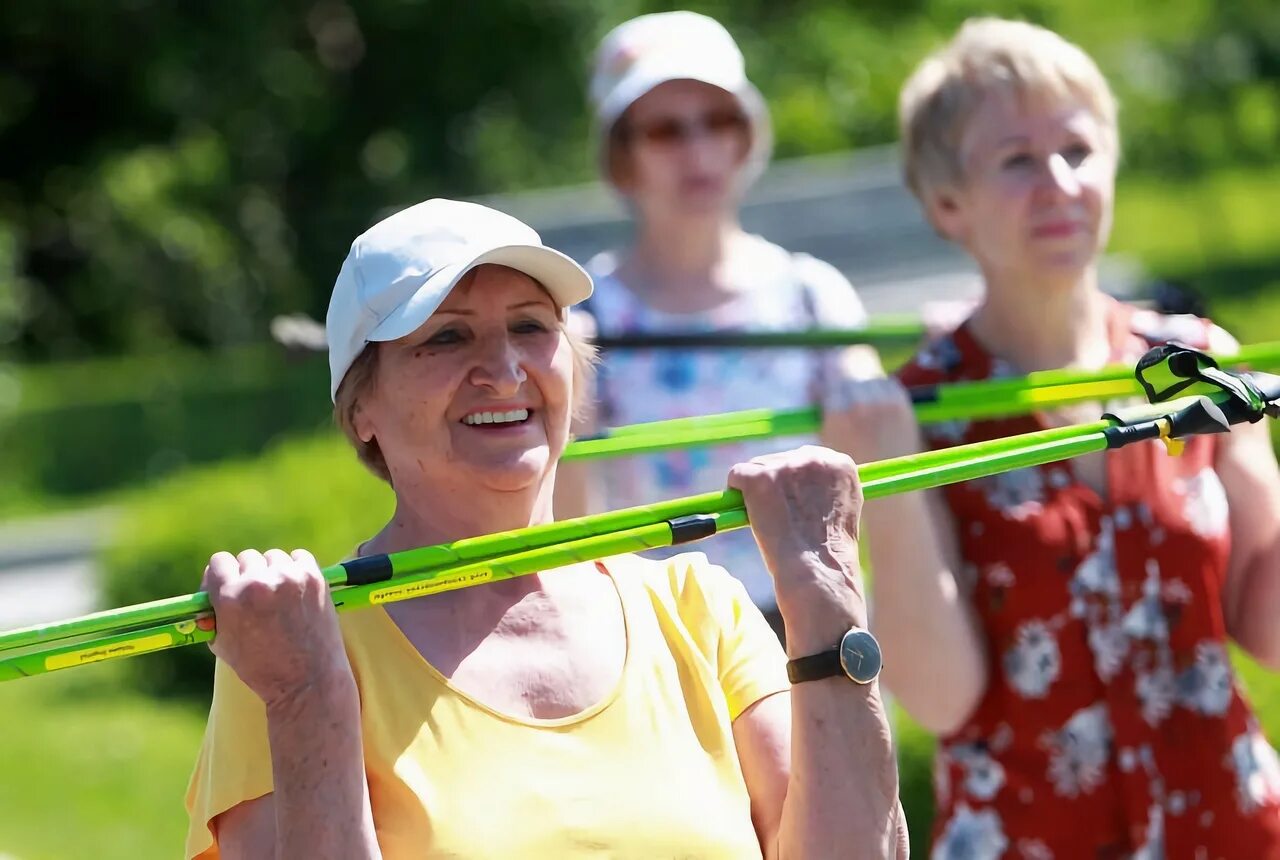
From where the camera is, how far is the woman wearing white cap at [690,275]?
4.07 meters

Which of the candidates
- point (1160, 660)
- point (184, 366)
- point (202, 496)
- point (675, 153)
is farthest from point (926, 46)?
point (1160, 660)

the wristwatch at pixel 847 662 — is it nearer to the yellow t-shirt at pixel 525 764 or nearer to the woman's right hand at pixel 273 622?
the yellow t-shirt at pixel 525 764

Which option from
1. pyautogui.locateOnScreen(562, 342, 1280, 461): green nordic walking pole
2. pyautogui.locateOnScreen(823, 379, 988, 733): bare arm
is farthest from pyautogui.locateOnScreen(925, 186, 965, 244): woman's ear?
pyautogui.locateOnScreen(823, 379, 988, 733): bare arm

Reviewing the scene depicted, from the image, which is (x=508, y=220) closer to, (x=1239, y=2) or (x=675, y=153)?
(x=675, y=153)

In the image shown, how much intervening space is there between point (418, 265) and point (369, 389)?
0.73 ft

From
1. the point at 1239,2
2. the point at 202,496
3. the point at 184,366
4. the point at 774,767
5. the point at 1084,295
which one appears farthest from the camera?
the point at 184,366

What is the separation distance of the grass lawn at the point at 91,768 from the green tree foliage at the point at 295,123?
9.77 metres

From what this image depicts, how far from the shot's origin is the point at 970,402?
10.5 ft

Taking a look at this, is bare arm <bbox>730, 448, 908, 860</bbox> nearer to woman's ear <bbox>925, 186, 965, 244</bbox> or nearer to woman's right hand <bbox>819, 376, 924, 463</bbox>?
woman's right hand <bbox>819, 376, 924, 463</bbox>

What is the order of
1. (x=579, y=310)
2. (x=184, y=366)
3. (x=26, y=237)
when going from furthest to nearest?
(x=26, y=237)
(x=184, y=366)
(x=579, y=310)

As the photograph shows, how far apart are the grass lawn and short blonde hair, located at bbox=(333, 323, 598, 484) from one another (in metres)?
3.82

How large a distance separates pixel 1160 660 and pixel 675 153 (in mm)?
1856

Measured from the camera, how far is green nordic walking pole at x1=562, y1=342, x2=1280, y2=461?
314 centimetres

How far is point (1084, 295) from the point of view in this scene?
3422 mm
